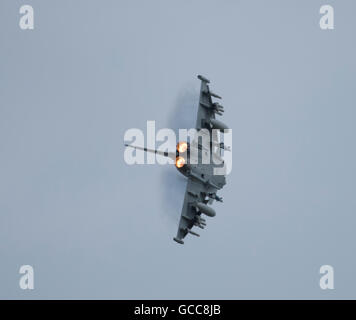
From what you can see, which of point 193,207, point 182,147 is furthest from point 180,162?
point 193,207

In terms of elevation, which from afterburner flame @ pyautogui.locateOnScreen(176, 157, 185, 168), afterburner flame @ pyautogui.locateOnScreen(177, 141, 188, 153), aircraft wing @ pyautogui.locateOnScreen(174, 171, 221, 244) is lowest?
aircraft wing @ pyautogui.locateOnScreen(174, 171, 221, 244)

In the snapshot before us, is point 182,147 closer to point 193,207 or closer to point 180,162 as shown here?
point 180,162

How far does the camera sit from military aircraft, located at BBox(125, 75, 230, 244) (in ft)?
236

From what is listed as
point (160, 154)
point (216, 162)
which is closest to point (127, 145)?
point (160, 154)

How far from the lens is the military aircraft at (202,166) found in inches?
2837

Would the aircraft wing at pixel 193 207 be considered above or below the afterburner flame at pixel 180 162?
below

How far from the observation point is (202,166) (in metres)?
72.6

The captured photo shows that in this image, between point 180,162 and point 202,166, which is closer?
point 180,162

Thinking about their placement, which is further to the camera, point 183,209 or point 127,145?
point 183,209

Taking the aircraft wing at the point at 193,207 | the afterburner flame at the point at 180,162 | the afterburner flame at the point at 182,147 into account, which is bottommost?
the aircraft wing at the point at 193,207

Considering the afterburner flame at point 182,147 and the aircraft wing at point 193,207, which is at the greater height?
the afterburner flame at point 182,147

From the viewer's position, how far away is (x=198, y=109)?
72438 mm
